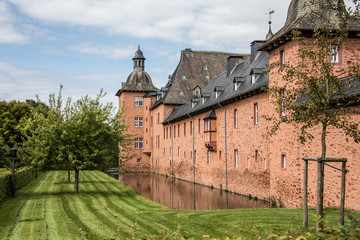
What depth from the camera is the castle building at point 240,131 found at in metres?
15.5

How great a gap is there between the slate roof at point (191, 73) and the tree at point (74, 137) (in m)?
24.2

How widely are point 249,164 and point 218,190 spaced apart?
487cm

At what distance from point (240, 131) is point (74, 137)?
1020 cm

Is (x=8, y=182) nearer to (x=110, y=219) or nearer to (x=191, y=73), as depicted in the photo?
(x=110, y=219)

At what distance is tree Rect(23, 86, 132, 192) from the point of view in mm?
19719

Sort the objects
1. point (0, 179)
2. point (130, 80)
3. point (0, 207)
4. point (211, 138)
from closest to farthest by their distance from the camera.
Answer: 1. point (0, 207)
2. point (0, 179)
3. point (211, 138)
4. point (130, 80)

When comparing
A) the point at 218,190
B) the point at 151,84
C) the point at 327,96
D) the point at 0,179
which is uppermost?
the point at 151,84

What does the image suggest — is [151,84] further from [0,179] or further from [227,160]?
[0,179]

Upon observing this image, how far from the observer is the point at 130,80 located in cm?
5500

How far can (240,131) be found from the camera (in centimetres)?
2452

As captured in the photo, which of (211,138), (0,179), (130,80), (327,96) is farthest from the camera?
(130,80)

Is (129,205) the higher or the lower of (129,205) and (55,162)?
the lower

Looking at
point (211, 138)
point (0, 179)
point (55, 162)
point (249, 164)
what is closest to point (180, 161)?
point (211, 138)

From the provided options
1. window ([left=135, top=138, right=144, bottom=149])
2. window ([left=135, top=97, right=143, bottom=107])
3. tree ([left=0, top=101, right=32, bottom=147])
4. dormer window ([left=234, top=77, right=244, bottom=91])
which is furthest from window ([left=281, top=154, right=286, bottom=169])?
tree ([left=0, top=101, right=32, bottom=147])
